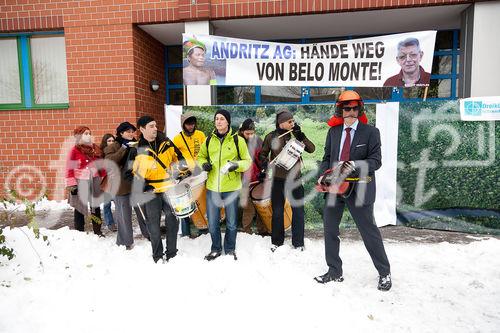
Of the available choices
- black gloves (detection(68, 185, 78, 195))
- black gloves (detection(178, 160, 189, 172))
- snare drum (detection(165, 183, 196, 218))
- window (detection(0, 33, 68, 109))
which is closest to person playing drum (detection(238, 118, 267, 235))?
black gloves (detection(178, 160, 189, 172))

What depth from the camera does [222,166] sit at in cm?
415

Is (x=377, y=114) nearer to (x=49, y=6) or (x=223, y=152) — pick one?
(x=223, y=152)

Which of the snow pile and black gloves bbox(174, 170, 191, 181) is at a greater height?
black gloves bbox(174, 170, 191, 181)

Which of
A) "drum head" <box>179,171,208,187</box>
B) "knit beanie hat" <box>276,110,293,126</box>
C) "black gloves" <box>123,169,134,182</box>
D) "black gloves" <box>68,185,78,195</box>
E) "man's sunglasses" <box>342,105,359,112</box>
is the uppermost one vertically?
"man's sunglasses" <box>342,105,359,112</box>

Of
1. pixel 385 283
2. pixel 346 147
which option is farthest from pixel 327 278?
pixel 346 147

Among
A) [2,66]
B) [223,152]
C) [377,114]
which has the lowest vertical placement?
[223,152]

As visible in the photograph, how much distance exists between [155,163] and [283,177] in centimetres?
155

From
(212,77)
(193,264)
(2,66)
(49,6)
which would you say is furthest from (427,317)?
(2,66)

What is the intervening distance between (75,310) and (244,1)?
6.16 metres

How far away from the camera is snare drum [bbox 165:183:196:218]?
3.95 meters

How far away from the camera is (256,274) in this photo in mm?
3814

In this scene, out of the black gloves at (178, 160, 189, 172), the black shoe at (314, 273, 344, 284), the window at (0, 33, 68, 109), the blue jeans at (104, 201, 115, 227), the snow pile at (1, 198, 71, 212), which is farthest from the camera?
the window at (0, 33, 68, 109)

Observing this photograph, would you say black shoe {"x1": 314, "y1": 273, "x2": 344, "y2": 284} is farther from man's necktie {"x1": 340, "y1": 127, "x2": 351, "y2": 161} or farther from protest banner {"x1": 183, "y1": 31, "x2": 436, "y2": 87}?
protest banner {"x1": 183, "y1": 31, "x2": 436, "y2": 87}

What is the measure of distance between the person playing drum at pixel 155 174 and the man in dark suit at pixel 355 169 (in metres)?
1.76
